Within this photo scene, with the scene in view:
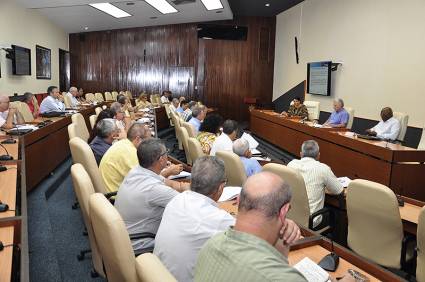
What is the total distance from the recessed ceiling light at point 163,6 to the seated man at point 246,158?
738cm

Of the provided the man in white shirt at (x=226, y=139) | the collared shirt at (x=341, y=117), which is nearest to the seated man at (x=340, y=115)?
the collared shirt at (x=341, y=117)

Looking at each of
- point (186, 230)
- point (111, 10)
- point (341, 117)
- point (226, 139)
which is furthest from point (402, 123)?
point (111, 10)

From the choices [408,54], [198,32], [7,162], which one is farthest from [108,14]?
[7,162]

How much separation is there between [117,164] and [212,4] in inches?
342

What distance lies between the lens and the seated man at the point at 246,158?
3709 mm

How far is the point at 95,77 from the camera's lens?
14.9 metres

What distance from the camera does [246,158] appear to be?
3.81 m

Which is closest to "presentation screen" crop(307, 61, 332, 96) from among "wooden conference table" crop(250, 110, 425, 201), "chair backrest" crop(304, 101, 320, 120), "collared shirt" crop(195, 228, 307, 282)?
"chair backrest" crop(304, 101, 320, 120)

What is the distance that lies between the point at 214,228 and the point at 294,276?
2.23 feet

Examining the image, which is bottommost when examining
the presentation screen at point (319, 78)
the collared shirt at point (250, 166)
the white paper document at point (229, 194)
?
the white paper document at point (229, 194)

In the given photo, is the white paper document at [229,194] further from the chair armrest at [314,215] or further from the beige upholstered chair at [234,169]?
the chair armrest at [314,215]

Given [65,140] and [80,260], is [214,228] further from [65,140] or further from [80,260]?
[65,140]

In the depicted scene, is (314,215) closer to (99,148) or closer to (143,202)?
(143,202)

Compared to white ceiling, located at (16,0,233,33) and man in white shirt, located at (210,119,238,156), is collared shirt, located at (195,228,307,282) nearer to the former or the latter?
man in white shirt, located at (210,119,238,156)
